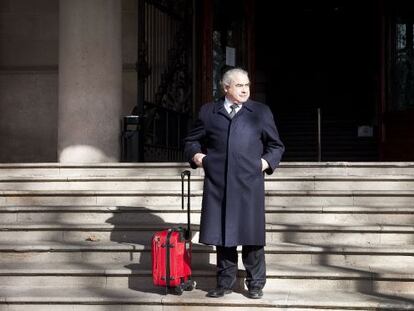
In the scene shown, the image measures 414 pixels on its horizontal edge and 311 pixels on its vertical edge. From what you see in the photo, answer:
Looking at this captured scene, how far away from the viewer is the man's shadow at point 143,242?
638 cm

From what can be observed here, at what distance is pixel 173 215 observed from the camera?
7441 millimetres

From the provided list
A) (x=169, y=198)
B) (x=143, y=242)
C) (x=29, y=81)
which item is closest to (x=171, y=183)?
(x=169, y=198)

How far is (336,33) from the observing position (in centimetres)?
2133

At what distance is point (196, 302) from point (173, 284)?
21cm

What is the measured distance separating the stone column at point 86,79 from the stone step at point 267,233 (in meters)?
2.20

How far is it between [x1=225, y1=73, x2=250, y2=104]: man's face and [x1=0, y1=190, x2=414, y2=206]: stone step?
6.63 feet

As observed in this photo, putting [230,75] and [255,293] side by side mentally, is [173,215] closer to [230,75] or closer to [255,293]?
[255,293]

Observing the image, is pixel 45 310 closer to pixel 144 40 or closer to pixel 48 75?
pixel 144 40

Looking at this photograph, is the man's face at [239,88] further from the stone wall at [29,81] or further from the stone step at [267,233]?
the stone wall at [29,81]

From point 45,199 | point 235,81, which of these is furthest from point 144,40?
point 235,81

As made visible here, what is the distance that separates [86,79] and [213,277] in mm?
3995

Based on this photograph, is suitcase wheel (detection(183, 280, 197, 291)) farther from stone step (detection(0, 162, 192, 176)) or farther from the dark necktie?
stone step (detection(0, 162, 192, 176))

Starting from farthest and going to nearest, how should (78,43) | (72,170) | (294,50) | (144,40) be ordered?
(294,50) → (144,40) → (78,43) → (72,170)

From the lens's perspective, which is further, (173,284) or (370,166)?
(370,166)
